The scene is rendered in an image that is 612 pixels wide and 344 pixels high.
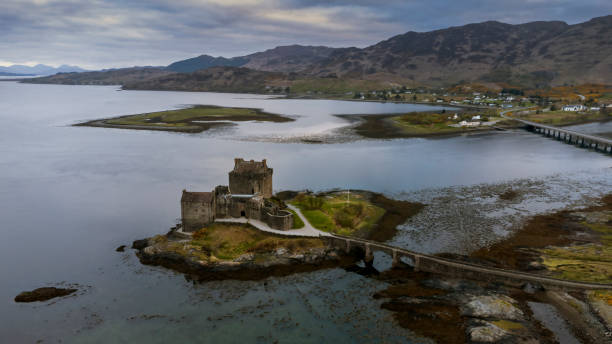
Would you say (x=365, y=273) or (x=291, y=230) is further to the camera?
(x=291, y=230)

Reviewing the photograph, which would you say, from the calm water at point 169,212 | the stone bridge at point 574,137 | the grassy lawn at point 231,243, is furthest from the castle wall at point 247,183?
the stone bridge at point 574,137

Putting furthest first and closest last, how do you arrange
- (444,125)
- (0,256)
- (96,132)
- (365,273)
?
(444,125), (96,132), (0,256), (365,273)

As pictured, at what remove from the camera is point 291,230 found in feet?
185

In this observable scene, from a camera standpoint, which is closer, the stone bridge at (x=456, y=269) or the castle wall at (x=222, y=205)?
the stone bridge at (x=456, y=269)

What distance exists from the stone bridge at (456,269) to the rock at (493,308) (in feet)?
11.4

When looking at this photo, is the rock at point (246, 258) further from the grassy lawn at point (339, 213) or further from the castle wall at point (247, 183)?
the castle wall at point (247, 183)

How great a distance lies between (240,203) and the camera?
195 ft

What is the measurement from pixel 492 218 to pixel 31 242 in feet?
229

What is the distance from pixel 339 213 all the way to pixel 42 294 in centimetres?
3969

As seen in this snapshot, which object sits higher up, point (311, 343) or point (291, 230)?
point (291, 230)

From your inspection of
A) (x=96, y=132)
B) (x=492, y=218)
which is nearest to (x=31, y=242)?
(x=492, y=218)

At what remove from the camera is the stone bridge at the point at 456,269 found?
4306 centimetres

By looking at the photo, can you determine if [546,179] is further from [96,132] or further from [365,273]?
[96,132]

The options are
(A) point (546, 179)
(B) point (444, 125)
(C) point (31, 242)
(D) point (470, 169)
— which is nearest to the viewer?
(C) point (31, 242)
